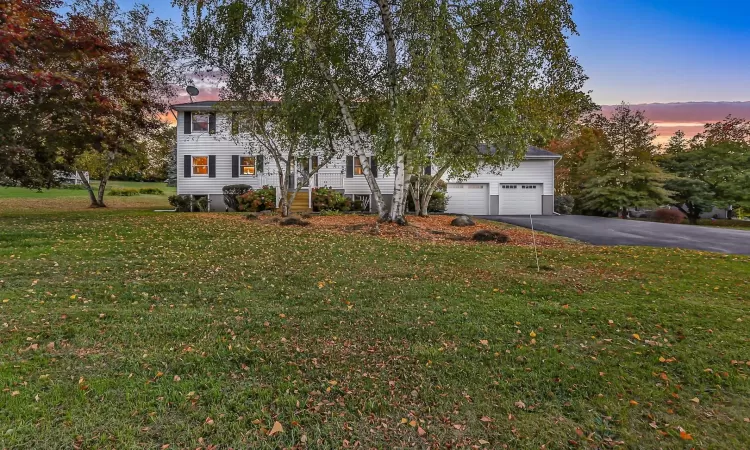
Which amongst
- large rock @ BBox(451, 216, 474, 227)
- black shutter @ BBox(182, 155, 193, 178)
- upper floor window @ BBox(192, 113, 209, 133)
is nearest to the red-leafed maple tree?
upper floor window @ BBox(192, 113, 209, 133)

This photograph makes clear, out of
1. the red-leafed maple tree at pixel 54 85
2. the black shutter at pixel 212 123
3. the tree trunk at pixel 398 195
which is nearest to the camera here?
the red-leafed maple tree at pixel 54 85

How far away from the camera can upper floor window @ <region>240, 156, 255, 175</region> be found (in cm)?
1912

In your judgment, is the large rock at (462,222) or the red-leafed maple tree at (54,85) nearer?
the red-leafed maple tree at (54,85)

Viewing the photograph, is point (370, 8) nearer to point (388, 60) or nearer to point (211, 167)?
point (388, 60)

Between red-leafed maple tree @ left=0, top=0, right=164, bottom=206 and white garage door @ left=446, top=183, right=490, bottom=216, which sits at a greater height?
red-leafed maple tree @ left=0, top=0, right=164, bottom=206

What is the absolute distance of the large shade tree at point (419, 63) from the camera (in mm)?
8469

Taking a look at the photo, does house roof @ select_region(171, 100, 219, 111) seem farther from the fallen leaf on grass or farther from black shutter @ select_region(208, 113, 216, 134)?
the fallen leaf on grass

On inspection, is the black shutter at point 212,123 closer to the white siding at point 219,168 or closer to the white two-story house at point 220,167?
the white two-story house at point 220,167

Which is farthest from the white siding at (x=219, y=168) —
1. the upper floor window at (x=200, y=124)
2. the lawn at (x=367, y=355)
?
the lawn at (x=367, y=355)

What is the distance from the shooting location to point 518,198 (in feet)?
69.3

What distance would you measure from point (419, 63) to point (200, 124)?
14.2m

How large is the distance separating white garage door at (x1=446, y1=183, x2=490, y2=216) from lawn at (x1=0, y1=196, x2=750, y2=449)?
14.8 metres

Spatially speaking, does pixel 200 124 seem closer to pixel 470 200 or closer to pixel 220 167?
pixel 220 167

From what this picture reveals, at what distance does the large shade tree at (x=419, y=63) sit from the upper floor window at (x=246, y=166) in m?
7.62
